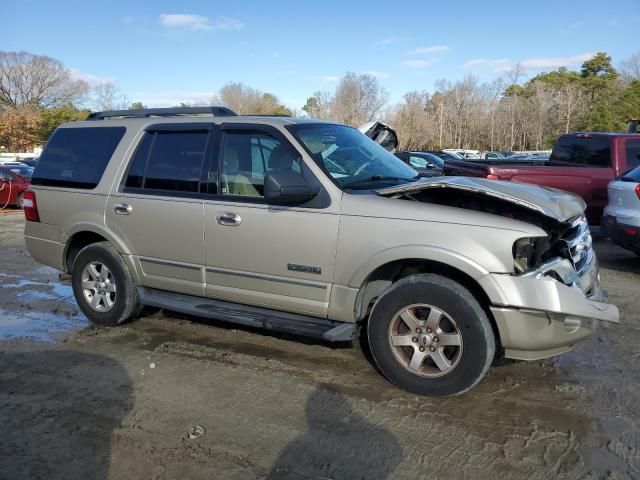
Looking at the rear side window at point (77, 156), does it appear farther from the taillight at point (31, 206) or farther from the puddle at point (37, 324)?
the puddle at point (37, 324)

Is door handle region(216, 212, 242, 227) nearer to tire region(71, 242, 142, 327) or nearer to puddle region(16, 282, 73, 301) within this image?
tire region(71, 242, 142, 327)

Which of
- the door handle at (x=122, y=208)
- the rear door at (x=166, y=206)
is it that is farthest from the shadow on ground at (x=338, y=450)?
the door handle at (x=122, y=208)

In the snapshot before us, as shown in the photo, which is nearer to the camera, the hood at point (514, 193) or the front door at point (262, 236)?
the hood at point (514, 193)

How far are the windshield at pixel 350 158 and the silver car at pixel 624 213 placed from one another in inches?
148

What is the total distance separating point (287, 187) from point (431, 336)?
56.7 inches

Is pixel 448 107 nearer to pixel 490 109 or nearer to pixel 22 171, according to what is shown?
pixel 490 109

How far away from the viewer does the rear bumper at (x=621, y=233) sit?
6812 millimetres

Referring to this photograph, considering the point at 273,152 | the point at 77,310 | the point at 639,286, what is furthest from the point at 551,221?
the point at 77,310

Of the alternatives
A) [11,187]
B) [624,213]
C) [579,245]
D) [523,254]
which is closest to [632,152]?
[624,213]

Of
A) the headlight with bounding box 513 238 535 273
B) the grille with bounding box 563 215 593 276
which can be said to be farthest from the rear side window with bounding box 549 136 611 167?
the headlight with bounding box 513 238 535 273

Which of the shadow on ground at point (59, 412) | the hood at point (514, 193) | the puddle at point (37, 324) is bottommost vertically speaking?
the shadow on ground at point (59, 412)

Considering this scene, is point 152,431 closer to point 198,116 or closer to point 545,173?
point 198,116

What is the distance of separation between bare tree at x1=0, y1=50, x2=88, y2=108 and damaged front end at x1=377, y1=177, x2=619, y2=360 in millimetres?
77828

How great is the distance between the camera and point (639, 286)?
648cm
